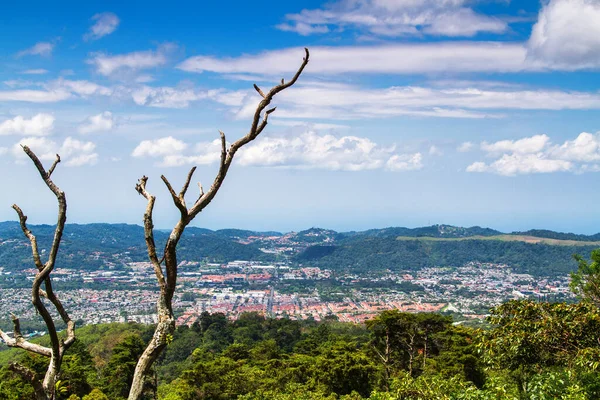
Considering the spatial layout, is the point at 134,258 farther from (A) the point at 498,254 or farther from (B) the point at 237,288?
(A) the point at 498,254

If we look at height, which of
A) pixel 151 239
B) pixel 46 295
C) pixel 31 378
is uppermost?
pixel 151 239

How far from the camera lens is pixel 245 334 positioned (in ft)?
124

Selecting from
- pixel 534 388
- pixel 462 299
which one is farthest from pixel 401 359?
pixel 462 299

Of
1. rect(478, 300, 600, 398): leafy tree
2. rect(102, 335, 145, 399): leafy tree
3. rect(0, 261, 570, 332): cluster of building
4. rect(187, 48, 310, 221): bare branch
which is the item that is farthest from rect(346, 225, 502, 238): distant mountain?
rect(187, 48, 310, 221): bare branch

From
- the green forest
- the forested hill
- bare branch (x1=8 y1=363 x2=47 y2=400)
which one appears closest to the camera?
bare branch (x1=8 y1=363 x2=47 y2=400)

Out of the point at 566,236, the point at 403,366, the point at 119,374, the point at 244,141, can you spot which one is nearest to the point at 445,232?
the point at 566,236

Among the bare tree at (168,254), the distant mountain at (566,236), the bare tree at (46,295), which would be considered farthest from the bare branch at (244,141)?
the distant mountain at (566,236)

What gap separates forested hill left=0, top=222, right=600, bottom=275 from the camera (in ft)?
367

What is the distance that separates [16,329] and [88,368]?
64.7 feet

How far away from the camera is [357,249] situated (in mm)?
137375

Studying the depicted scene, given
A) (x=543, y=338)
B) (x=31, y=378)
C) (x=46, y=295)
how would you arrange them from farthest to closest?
(x=543, y=338)
(x=46, y=295)
(x=31, y=378)

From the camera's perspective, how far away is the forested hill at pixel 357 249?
112000 mm

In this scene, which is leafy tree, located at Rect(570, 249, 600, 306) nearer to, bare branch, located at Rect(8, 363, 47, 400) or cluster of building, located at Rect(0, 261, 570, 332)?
bare branch, located at Rect(8, 363, 47, 400)

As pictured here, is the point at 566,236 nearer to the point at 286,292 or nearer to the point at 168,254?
the point at 286,292
